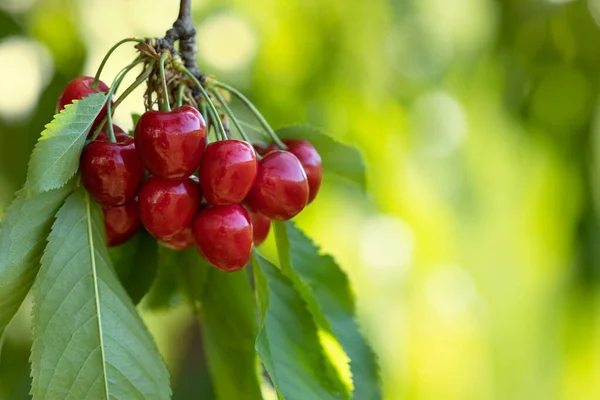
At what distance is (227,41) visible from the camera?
2.52 meters

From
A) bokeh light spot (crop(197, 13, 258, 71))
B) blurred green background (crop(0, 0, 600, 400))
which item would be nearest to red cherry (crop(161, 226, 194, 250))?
blurred green background (crop(0, 0, 600, 400))

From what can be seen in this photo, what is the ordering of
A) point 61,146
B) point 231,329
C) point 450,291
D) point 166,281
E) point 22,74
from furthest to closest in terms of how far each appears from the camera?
point 450,291 → point 22,74 → point 166,281 → point 231,329 → point 61,146

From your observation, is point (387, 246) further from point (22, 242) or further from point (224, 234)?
point (22, 242)

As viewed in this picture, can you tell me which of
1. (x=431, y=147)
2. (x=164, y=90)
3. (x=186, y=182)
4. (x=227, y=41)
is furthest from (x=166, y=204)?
(x=431, y=147)

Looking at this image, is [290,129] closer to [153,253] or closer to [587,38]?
[153,253]

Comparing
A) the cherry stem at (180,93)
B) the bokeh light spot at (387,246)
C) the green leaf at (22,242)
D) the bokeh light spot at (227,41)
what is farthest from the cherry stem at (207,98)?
the bokeh light spot at (387,246)

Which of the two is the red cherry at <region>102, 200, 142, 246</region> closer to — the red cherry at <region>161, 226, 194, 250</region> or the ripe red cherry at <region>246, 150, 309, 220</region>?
the red cherry at <region>161, 226, 194, 250</region>

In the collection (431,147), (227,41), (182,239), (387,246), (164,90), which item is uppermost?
(164,90)

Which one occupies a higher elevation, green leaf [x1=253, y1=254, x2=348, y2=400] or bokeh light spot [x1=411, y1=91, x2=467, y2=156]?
green leaf [x1=253, y1=254, x2=348, y2=400]

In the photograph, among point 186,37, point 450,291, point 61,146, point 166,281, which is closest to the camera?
point 61,146

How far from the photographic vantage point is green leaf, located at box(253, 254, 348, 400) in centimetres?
105

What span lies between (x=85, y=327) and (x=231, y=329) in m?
0.34

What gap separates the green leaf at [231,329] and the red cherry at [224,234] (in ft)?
0.52

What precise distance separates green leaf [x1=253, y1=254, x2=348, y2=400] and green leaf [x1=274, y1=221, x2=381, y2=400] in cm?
9
